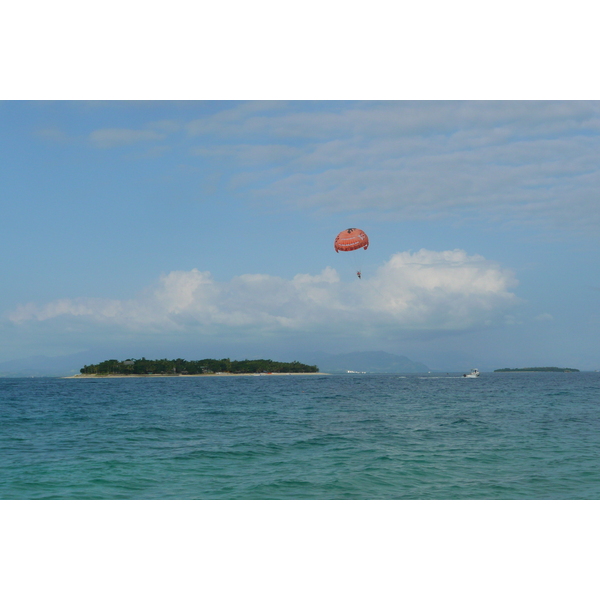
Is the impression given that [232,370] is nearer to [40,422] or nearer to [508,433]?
[40,422]

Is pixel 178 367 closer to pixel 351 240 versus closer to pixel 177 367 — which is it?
pixel 177 367

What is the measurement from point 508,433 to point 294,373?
508 feet

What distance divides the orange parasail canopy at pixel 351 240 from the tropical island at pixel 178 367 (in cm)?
12346

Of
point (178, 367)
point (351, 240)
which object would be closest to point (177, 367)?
point (178, 367)

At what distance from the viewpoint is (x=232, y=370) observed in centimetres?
15588

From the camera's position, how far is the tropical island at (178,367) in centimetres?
14238

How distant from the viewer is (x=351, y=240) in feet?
97.8

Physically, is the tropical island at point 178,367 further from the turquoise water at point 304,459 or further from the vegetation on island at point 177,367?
the turquoise water at point 304,459

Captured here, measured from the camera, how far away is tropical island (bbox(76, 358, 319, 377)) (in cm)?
14238

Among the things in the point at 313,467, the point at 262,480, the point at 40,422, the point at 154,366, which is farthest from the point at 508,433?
the point at 154,366

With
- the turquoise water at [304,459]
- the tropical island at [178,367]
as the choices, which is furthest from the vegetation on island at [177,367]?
the turquoise water at [304,459]
